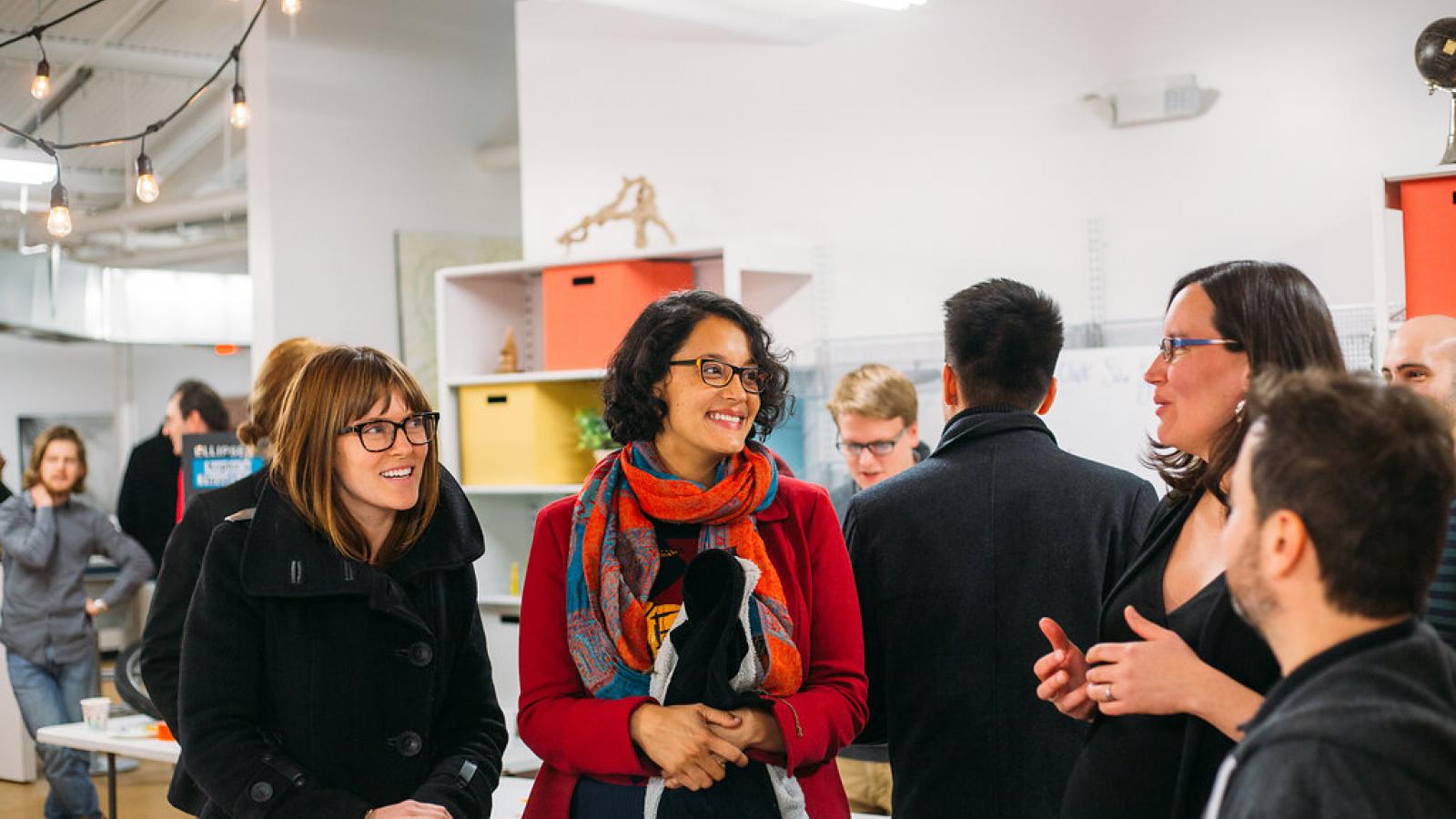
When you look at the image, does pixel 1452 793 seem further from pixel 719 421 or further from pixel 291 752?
pixel 291 752

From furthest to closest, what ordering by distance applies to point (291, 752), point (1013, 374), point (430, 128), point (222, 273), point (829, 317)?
point (222, 273), point (430, 128), point (829, 317), point (1013, 374), point (291, 752)

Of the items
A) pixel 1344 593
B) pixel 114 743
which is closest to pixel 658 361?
pixel 1344 593

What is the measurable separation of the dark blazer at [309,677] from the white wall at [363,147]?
4.43 m

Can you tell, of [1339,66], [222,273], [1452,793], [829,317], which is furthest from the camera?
[222,273]

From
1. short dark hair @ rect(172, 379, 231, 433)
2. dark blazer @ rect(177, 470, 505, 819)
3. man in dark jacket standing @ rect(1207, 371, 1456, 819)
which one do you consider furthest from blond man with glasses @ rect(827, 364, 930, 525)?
short dark hair @ rect(172, 379, 231, 433)

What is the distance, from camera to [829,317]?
17.6 feet

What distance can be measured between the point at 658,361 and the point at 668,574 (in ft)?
1.15

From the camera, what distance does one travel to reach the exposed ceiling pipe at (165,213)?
10484 mm

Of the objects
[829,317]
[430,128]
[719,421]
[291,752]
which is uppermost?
[430,128]

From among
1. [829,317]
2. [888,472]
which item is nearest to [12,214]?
[829,317]

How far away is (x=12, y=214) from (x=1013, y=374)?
12936 millimetres

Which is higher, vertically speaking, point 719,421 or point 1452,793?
point 719,421

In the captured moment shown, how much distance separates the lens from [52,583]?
23.6ft

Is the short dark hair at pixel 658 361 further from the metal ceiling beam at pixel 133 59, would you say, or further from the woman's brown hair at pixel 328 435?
the metal ceiling beam at pixel 133 59
